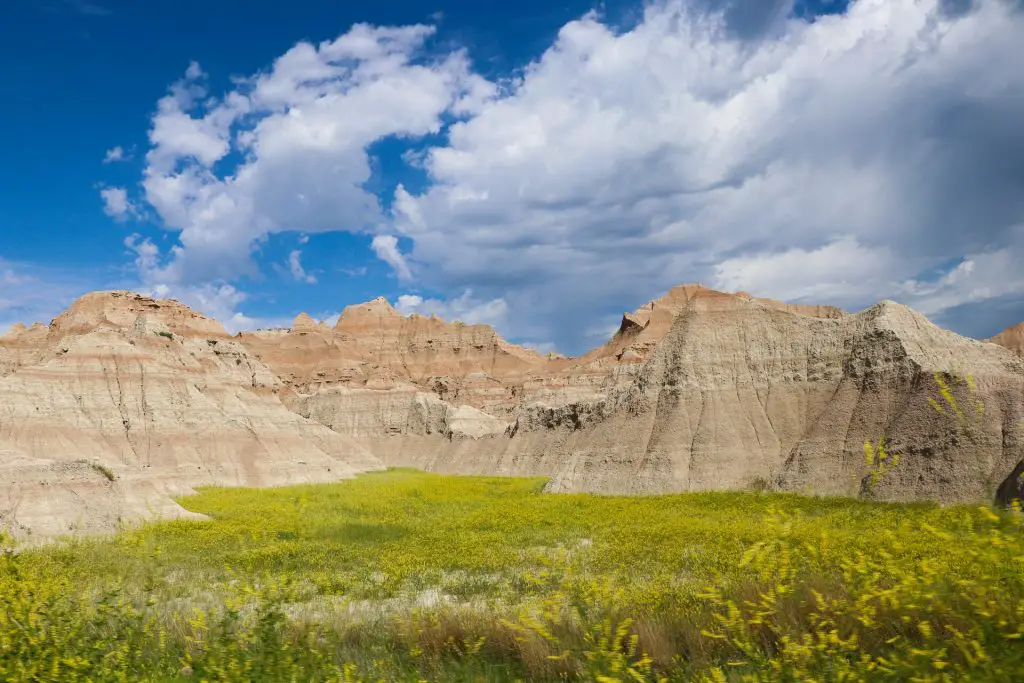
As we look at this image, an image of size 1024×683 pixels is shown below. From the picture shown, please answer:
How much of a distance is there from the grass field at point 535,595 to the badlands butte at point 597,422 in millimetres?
1883

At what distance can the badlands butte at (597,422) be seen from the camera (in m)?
32.0

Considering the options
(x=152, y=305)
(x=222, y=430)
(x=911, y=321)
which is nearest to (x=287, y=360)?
(x=152, y=305)

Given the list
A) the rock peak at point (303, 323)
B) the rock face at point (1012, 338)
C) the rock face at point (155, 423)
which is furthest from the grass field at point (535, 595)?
the rock peak at point (303, 323)

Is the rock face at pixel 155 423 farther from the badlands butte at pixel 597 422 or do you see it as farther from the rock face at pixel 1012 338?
the rock face at pixel 1012 338

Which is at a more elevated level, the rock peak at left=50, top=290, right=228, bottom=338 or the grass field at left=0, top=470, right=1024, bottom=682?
the rock peak at left=50, top=290, right=228, bottom=338

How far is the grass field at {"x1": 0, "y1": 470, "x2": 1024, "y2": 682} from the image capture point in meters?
5.48

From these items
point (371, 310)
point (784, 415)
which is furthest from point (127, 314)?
point (784, 415)

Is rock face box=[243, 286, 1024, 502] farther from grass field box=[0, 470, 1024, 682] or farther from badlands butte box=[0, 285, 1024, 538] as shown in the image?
grass field box=[0, 470, 1024, 682]

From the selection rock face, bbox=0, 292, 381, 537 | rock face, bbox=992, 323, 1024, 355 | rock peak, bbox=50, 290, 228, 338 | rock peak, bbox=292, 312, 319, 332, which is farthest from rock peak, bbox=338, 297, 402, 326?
rock face, bbox=992, 323, 1024, 355

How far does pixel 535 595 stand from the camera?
15094mm

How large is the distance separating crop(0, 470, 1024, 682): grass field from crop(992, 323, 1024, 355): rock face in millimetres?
94242

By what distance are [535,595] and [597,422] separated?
4623 centimetres

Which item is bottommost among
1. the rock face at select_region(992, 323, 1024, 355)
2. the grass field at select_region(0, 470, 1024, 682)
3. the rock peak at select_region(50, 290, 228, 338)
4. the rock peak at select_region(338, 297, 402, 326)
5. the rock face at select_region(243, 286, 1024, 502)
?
the grass field at select_region(0, 470, 1024, 682)

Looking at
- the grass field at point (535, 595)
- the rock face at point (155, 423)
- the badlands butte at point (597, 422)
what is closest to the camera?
the grass field at point (535, 595)
